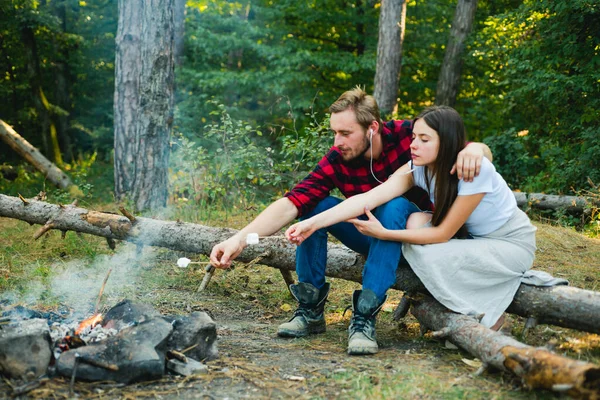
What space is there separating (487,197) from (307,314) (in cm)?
138

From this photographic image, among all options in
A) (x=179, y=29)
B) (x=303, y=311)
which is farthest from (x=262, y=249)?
(x=179, y=29)

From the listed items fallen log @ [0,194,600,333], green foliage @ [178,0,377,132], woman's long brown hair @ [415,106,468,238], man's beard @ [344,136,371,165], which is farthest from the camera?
green foliage @ [178,0,377,132]

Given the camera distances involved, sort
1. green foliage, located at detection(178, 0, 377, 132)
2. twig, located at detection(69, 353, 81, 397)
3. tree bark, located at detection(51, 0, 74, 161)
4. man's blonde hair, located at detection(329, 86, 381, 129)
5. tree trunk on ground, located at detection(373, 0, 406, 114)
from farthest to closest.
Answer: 1. tree bark, located at detection(51, 0, 74, 161)
2. green foliage, located at detection(178, 0, 377, 132)
3. tree trunk on ground, located at detection(373, 0, 406, 114)
4. man's blonde hair, located at detection(329, 86, 381, 129)
5. twig, located at detection(69, 353, 81, 397)

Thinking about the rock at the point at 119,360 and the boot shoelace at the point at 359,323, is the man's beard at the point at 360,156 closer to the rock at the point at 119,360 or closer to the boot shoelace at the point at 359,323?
the boot shoelace at the point at 359,323

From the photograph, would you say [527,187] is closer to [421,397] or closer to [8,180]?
[421,397]

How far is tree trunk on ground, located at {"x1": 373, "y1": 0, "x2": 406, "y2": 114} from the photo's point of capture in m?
10.9

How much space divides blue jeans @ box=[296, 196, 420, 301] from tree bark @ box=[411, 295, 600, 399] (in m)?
0.37

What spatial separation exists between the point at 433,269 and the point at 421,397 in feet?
3.08

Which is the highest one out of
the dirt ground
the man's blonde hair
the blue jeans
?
the man's blonde hair

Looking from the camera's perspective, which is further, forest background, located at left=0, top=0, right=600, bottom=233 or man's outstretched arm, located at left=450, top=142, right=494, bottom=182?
forest background, located at left=0, top=0, right=600, bottom=233

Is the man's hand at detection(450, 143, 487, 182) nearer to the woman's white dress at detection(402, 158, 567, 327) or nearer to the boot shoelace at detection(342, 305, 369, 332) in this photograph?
the woman's white dress at detection(402, 158, 567, 327)

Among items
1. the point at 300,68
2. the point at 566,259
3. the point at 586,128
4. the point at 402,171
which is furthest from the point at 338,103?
the point at 300,68

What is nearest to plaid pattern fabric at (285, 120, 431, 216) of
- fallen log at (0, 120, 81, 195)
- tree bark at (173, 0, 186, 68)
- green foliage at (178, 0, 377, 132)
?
fallen log at (0, 120, 81, 195)

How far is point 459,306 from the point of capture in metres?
3.31
